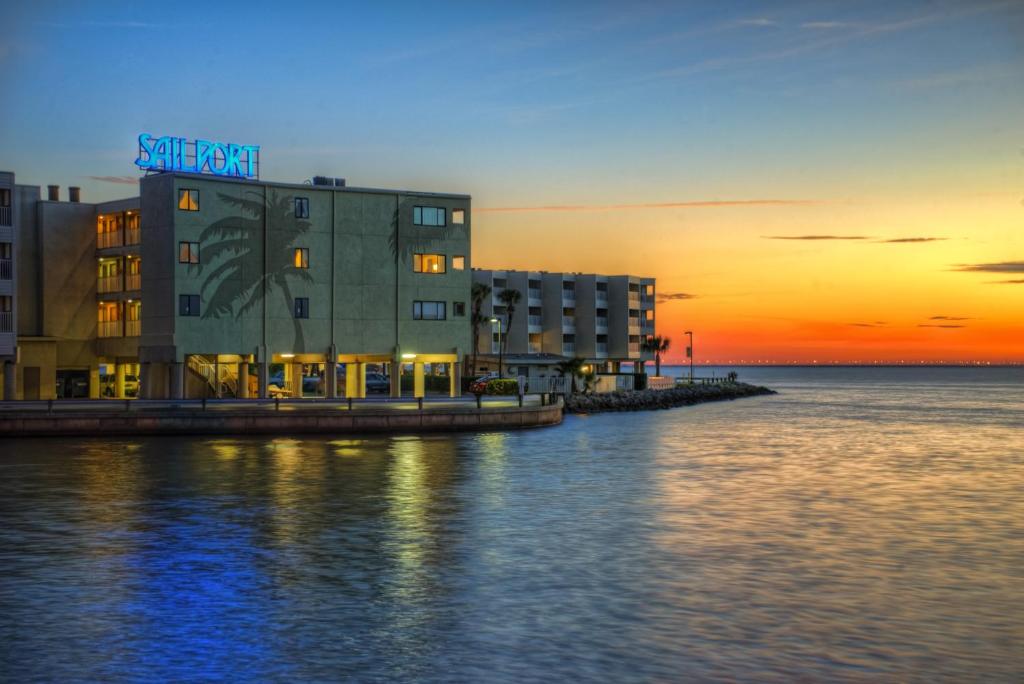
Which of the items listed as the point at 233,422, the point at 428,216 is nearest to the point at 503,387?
the point at 428,216

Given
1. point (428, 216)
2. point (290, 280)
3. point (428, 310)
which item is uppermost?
point (428, 216)

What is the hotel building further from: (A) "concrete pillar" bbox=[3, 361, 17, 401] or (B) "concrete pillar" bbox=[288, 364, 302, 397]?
(A) "concrete pillar" bbox=[3, 361, 17, 401]

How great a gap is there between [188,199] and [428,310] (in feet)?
64.7

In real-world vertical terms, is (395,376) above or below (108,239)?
below

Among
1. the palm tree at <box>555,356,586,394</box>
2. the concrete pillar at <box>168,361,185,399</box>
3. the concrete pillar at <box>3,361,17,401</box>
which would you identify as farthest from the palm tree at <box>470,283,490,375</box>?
the concrete pillar at <box>3,361,17,401</box>

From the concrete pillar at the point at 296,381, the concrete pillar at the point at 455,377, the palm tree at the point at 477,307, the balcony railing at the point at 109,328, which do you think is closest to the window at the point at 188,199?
the balcony railing at the point at 109,328

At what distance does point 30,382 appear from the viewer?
83.4 metres

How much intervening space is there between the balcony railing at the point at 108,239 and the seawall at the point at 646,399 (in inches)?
1624

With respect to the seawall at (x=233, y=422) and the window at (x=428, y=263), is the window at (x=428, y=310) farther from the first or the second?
the seawall at (x=233, y=422)

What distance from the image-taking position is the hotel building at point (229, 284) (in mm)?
78250

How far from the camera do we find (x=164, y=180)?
77.7 meters

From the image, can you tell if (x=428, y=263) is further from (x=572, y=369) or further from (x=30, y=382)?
(x=572, y=369)

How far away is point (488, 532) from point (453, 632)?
1314 centimetres

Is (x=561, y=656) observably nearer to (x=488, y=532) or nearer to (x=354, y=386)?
(x=488, y=532)
